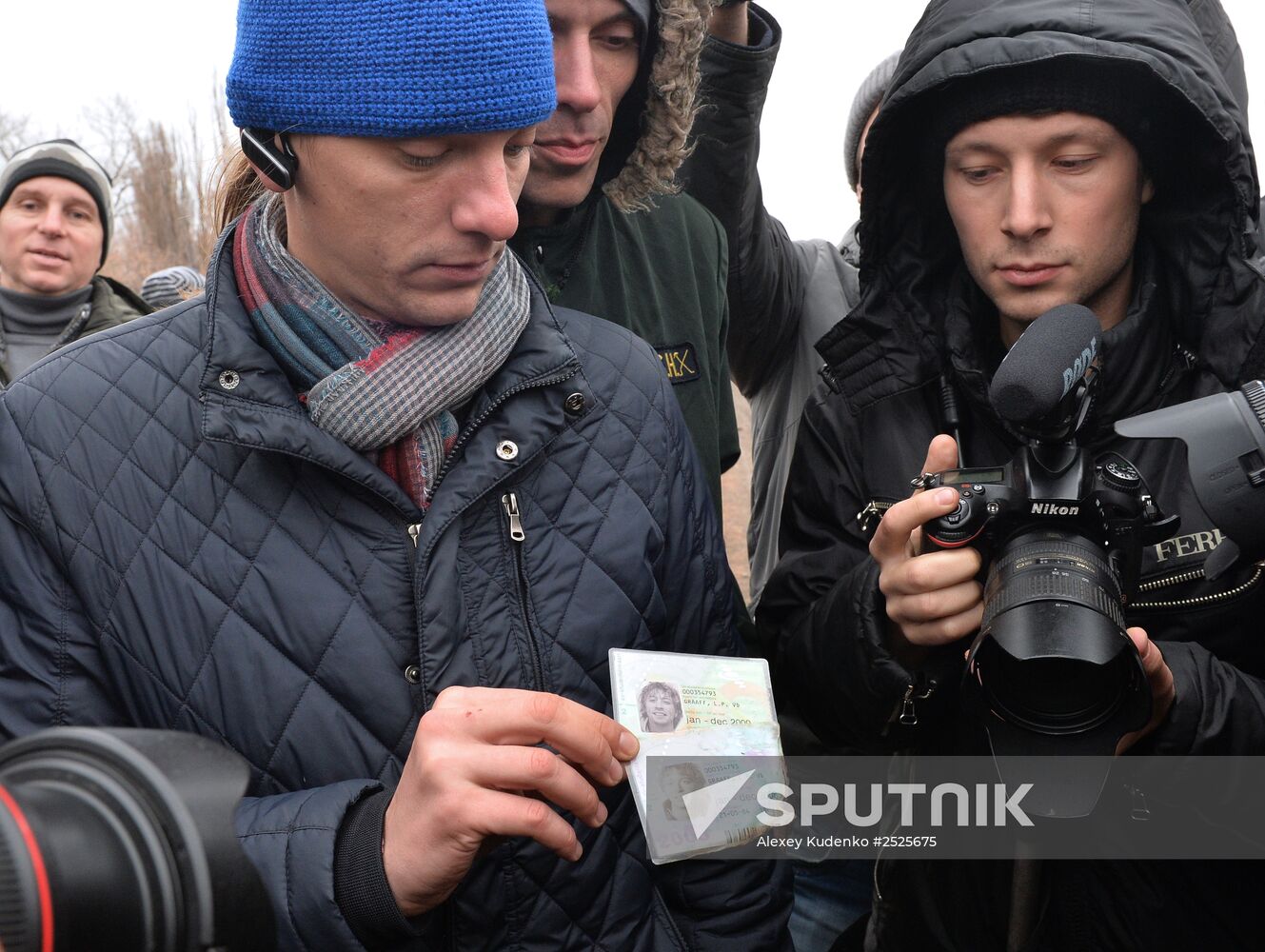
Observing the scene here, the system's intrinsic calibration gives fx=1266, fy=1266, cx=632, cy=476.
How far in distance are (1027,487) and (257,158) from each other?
109 centimetres

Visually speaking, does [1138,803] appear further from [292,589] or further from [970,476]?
[292,589]

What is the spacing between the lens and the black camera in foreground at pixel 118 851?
→ 0.84 metres

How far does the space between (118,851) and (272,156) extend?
3.21 ft

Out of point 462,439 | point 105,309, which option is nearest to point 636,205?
point 462,439

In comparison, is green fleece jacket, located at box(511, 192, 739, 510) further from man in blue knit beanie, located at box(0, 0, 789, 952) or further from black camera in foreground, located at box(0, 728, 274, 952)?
black camera in foreground, located at box(0, 728, 274, 952)

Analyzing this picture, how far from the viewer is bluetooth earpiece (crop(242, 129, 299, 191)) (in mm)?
1590

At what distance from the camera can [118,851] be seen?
87 cm

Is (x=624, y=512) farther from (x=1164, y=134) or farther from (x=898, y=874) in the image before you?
(x=1164, y=134)

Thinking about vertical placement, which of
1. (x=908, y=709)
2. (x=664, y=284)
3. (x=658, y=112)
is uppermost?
(x=658, y=112)

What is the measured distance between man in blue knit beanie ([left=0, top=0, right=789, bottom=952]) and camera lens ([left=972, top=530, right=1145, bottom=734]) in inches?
18.2

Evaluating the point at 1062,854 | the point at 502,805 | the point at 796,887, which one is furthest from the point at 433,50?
the point at 796,887

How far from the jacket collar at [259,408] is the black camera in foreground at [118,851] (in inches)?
24.5

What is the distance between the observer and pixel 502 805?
1.36m

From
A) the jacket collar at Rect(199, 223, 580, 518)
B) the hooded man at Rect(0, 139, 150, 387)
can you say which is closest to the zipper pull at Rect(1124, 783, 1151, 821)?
the jacket collar at Rect(199, 223, 580, 518)
